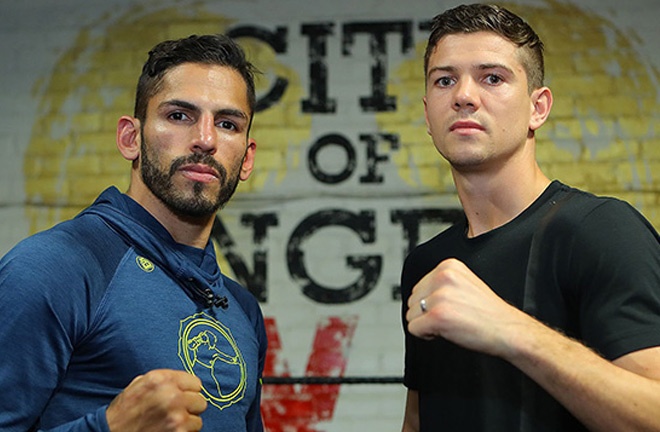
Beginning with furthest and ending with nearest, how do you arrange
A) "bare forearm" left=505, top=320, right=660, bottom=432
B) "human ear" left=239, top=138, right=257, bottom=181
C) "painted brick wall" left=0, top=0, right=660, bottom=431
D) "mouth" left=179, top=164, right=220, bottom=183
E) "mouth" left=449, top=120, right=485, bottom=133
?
"painted brick wall" left=0, top=0, right=660, bottom=431 < "human ear" left=239, top=138, right=257, bottom=181 < "mouth" left=179, top=164, right=220, bottom=183 < "mouth" left=449, top=120, right=485, bottom=133 < "bare forearm" left=505, top=320, right=660, bottom=432

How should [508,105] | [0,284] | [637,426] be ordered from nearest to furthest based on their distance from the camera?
[637,426]
[0,284]
[508,105]

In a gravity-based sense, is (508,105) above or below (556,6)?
A: below

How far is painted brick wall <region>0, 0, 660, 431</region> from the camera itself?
3.52 meters

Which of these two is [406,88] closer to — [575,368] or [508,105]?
[508,105]

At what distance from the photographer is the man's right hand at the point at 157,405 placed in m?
1.30

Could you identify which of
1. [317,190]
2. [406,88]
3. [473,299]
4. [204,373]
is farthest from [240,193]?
[473,299]

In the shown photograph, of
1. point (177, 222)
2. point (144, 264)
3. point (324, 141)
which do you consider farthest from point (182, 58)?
point (324, 141)

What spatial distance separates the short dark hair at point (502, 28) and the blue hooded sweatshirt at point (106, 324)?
714 millimetres

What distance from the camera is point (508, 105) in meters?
1.52

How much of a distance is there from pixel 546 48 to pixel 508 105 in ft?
7.53

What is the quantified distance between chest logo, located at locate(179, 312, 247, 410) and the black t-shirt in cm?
36

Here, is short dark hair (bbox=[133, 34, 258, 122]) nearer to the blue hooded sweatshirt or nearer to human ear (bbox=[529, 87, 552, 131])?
the blue hooded sweatshirt

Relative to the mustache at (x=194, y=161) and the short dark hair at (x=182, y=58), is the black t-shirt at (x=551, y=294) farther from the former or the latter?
the short dark hair at (x=182, y=58)

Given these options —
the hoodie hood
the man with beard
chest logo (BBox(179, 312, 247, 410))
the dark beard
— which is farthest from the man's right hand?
the dark beard
